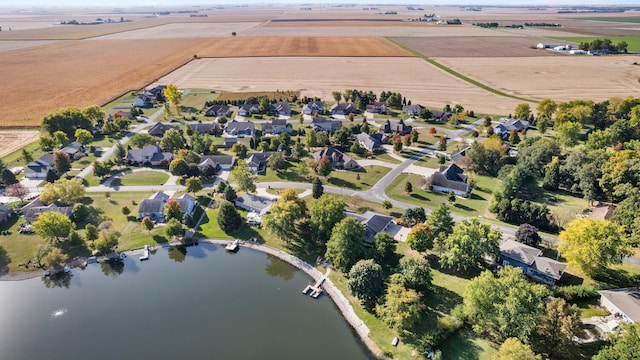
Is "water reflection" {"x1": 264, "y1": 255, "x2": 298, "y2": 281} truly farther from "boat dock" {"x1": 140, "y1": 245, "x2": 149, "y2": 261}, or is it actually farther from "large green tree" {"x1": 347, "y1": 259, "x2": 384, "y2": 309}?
"boat dock" {"x1": 140, "y1": 245, "x2": 149, "y2": 261}

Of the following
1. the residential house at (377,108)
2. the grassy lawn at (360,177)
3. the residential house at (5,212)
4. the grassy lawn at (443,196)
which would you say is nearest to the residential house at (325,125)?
the residential house at (377,108)

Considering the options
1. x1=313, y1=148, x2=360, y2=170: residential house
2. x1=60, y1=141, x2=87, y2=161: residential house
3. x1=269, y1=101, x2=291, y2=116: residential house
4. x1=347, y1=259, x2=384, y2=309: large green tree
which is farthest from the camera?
x1=269, y1=101, x2=291, y2=116: residential house

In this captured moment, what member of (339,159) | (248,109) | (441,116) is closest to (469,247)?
(339,159)

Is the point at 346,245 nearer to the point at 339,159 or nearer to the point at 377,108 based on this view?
the point at 339,159

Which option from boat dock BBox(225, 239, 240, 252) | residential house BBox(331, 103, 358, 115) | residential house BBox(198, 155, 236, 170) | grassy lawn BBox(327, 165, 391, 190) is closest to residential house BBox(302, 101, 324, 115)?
residential house BBox(331, 103, 358, 115)

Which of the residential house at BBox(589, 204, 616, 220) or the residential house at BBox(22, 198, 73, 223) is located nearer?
the residential house at BBox(589, 204, 616, 220)

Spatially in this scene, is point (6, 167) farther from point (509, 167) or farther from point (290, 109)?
point (509, 167)

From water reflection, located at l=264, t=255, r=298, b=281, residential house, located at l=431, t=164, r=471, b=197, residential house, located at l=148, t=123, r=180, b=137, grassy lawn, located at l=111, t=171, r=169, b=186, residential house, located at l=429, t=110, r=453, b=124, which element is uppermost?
residential house, located at l=429, t=110, r=453, b=124
